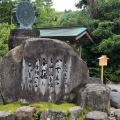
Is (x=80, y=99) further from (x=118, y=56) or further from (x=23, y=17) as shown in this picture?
(x=118, y=56)

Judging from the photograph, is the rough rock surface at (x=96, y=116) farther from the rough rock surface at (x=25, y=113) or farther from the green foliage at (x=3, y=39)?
the green foliage at (x=3, y=39)

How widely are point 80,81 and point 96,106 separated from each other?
0.81m

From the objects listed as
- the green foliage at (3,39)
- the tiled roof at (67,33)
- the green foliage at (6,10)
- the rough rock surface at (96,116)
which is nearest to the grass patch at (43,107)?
the rough rock surface at (96,116)

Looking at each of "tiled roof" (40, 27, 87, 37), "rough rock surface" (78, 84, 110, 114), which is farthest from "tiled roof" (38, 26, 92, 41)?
"rough rock surface" (78, 84, 110, 114)

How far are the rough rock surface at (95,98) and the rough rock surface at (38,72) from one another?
1.41ft

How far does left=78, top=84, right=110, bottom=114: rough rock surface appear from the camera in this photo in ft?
21.8

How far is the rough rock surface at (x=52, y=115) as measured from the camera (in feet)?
19.8

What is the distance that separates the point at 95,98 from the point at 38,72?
1626 mm

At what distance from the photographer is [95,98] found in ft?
21.8

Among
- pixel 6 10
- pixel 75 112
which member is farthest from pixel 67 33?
pixel 75 112

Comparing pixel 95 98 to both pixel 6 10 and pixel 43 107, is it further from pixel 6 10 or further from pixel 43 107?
pixel 6 10

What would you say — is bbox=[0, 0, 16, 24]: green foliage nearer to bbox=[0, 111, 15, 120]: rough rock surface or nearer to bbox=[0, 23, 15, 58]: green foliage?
bbox=[0, 23, 15, 58]: green foliage

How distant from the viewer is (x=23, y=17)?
9945mm

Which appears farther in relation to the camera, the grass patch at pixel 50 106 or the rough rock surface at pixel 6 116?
the grass patch at pixel 50 106
